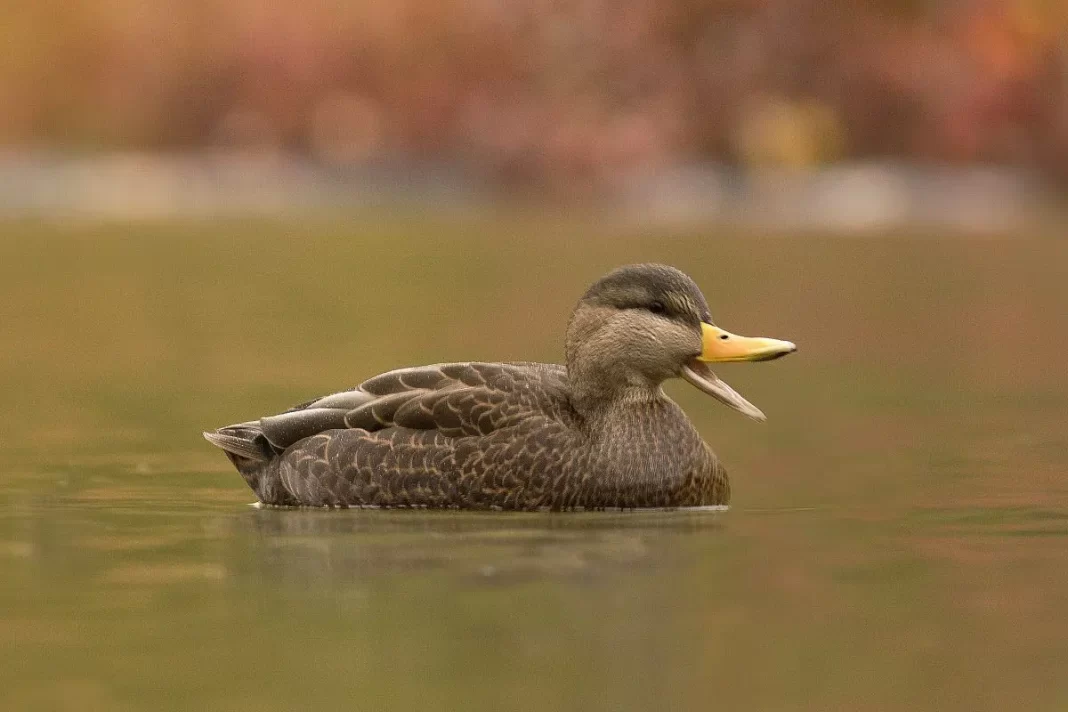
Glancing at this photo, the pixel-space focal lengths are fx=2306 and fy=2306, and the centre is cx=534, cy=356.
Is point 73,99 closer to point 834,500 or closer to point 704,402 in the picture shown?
point 704,402

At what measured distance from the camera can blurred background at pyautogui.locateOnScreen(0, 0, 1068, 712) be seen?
21.5 ft

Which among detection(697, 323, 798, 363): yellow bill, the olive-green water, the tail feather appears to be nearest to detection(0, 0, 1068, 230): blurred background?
the olive-green water

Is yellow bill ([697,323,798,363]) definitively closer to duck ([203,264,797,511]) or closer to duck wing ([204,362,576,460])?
duck ([203,264,797,511])

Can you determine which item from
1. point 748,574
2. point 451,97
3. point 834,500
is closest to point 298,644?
point 748,574

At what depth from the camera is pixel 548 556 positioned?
320 inches

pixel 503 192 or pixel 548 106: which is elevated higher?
pixel 548 106

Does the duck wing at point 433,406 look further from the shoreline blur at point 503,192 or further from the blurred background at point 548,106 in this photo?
the blurred background at point 548,106

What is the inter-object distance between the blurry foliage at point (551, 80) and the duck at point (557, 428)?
133 ft

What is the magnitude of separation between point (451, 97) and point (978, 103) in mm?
15701

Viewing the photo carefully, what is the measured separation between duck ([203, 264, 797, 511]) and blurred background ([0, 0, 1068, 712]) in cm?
15

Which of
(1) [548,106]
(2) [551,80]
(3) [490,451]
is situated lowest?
(3) [490,451]

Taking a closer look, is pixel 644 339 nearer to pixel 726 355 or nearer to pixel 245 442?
pixel 726 355

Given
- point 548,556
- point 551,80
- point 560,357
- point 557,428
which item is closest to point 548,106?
point 551,80

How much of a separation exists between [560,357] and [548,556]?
7.88 m
